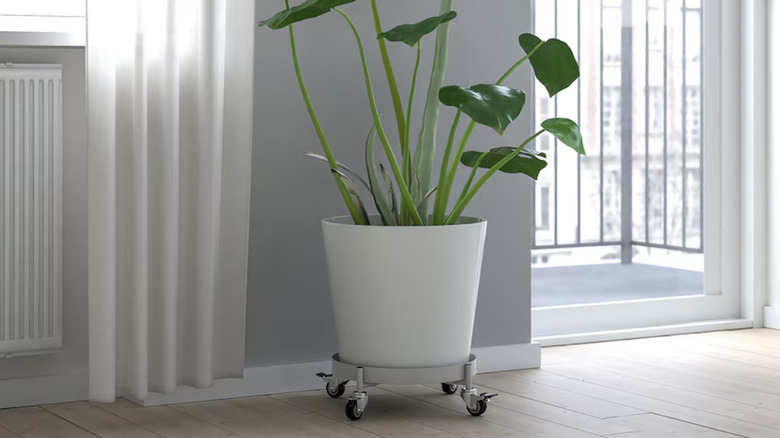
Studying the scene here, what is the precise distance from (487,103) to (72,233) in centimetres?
109

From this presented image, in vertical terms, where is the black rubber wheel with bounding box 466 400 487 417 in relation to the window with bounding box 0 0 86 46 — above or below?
below

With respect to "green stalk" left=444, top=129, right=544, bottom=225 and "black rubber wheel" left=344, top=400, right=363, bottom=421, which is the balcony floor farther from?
"black rubber wheel" left=344, top=400, right=363, bottom=421

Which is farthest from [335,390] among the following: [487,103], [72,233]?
[487,103]

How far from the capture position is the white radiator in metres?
2.47

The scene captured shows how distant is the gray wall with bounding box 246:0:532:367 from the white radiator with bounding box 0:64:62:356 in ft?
1.53

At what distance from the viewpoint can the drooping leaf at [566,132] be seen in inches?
91.2

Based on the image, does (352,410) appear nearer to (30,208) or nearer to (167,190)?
(167,190)

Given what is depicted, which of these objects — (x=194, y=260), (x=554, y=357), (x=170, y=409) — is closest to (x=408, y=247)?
(x=194, y=260)

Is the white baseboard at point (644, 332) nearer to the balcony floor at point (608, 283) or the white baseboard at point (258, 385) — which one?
the balcony floor at point (608, 283)

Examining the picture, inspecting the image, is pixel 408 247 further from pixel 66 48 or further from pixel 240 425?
pixel 66 48

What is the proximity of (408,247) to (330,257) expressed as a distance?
0.21m

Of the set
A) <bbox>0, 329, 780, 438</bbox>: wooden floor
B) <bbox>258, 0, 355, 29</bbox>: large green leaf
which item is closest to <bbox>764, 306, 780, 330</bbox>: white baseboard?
<bbox>0, 329, 780, 438</bbox>: wooden floor

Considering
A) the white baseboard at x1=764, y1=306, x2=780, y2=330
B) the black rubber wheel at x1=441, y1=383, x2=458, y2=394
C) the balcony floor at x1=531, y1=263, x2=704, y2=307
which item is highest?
the balcony floor at x1=531, y1=263, x2=704, y2=307

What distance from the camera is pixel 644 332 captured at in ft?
11.4
